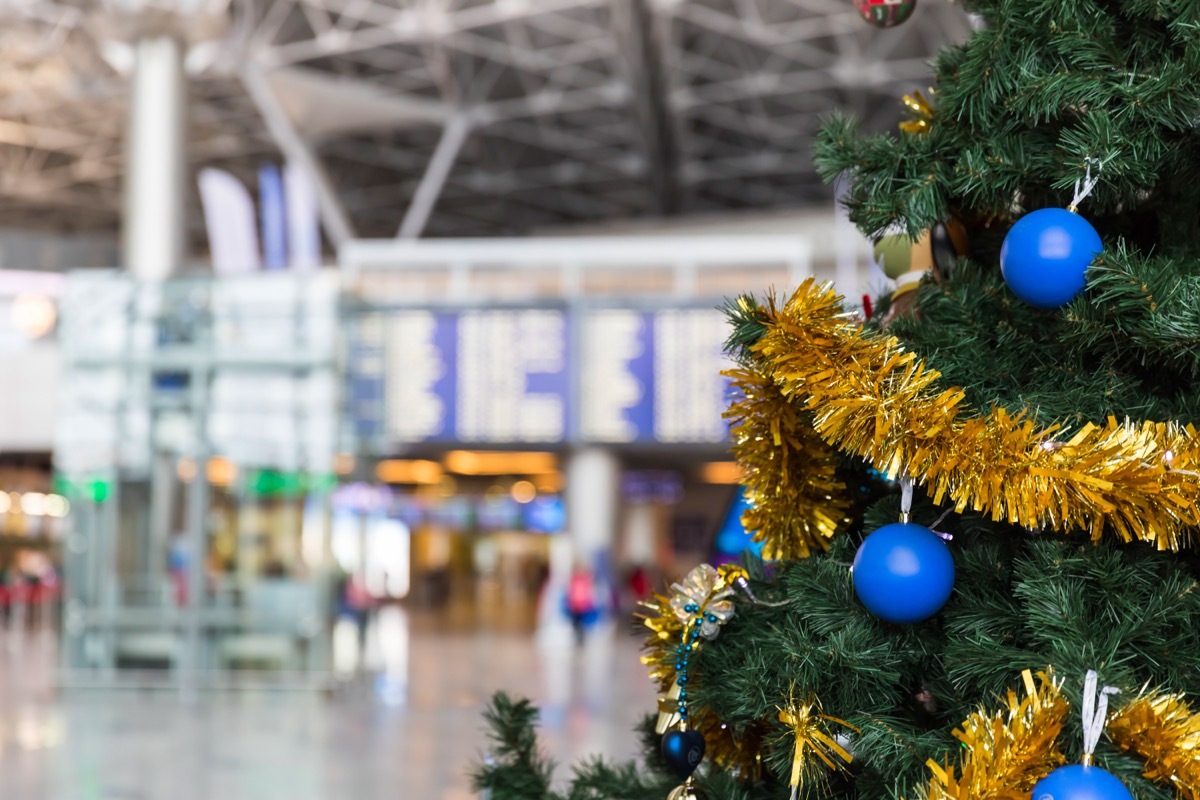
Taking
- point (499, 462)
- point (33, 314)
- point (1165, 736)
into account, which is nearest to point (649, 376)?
point (499, 462)

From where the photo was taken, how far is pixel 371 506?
11.7 metres

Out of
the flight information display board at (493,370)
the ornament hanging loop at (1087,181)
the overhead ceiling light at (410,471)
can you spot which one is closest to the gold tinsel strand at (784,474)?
the ornament hanging loop at (1087,181)

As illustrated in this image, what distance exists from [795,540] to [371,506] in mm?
10114

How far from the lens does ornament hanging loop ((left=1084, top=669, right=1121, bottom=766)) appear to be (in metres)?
1.38

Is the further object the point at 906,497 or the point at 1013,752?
the point at 906,497

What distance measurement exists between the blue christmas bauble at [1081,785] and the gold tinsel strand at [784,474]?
0.53m

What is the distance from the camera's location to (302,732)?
7836mm

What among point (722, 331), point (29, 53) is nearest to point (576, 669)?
point (722, 331)

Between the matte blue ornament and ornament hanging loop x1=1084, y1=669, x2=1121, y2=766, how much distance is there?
2.13 ft

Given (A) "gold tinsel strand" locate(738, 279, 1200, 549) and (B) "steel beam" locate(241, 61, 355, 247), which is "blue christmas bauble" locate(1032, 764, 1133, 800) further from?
(B) "steel beam" locate(241, 61, 355, 247)

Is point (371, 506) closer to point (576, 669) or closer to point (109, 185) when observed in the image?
point (576, 669)

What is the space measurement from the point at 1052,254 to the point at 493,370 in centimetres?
1584

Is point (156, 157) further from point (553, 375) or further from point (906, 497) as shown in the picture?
point (906, 497)

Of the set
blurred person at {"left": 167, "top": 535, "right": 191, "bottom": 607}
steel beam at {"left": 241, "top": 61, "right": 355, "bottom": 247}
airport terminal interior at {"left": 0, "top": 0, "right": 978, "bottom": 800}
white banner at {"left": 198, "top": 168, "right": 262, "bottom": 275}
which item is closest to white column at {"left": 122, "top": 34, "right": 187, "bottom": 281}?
airport terminal interior at {"left": 0, "top": 0, "right": 978, "bottom": 800}
